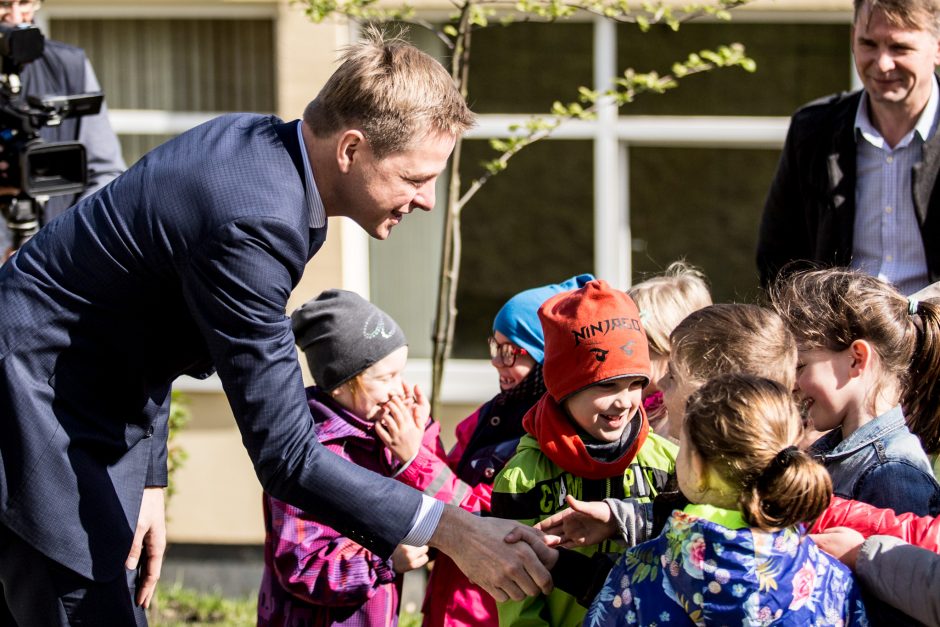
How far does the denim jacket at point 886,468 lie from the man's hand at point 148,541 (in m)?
1.65

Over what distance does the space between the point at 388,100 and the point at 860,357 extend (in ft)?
3.97

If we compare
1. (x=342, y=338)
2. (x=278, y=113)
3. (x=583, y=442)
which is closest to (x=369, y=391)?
(x=342, y=338)

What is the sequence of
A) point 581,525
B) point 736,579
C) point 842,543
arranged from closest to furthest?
point 736,579, point 842,543, point 581,525

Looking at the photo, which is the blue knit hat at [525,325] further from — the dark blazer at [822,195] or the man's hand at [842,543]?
the man's hand at [842,543]

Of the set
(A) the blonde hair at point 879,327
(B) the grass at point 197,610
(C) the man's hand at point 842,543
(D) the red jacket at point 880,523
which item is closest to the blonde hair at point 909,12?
(A) the blonde hair at point 879,327

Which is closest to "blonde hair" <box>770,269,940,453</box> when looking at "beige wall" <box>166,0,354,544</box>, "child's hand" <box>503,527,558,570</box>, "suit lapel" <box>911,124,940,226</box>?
"child's hand" <box>503,527,558,570</box>

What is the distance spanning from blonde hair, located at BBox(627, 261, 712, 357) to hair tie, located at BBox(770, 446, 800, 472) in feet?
3.89

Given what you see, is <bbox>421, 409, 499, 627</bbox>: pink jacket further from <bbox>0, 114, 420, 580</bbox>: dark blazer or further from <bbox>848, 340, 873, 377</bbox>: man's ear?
<bbox>848, 340, 873, 377</bbox>: man's ear

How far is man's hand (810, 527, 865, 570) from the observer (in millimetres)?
2340

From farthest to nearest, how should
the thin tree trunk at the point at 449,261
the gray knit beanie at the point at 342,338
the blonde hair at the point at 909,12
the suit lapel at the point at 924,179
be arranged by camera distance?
the thin tree trunk at the point at 449,261 → the suit lapel at the point at 924,179 → the blonde hair at the point at 909,12 → the gray knit beanie at the point at 342,338

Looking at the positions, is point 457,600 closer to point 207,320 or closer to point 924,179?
point 207,320

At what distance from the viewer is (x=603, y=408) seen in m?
2.81

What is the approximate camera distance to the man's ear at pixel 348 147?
8.25 ft

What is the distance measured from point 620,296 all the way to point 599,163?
2.87 metres
